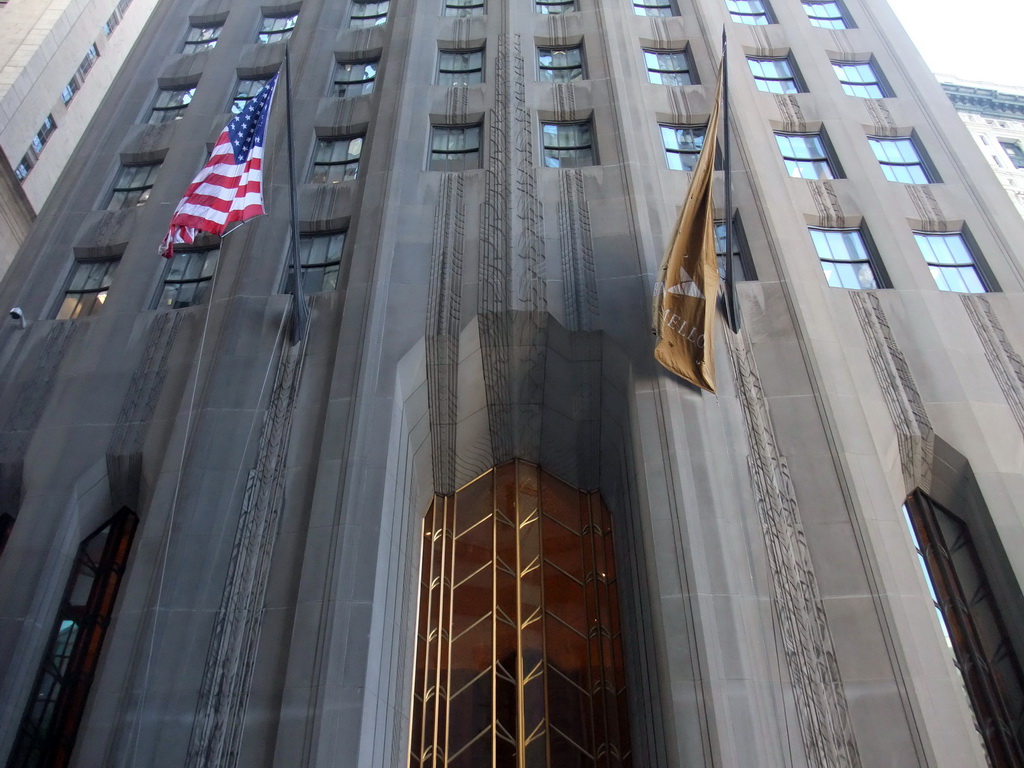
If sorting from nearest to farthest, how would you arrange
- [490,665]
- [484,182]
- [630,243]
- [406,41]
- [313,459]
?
[313,459]
[490,665]
[630,243]
[484,182]
[406,41]

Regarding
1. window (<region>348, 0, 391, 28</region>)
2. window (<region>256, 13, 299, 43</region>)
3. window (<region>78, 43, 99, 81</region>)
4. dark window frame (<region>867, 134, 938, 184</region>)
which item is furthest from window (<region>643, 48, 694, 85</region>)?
window (<region>78, 43, 99, 81</region>)

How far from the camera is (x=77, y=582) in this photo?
14.3m

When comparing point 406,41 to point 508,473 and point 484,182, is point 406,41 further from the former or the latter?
point 508,473

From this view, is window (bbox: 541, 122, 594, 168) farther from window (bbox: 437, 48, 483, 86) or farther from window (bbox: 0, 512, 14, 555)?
window (bbox: 0, 512, 14, 555)

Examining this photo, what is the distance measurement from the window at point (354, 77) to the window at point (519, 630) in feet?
42.1

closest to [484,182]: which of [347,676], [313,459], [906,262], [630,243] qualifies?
[630,243]

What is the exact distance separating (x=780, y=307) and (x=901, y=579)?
6.12m

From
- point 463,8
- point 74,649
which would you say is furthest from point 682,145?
point 74,649

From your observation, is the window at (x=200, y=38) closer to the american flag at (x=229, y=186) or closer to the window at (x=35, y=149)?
the window at (x=35, y=149)

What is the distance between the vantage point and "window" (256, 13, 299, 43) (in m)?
26.5

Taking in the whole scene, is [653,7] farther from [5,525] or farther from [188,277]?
[5,525]

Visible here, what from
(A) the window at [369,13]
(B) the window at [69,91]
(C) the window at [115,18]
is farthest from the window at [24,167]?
(A) the window at [369,13]

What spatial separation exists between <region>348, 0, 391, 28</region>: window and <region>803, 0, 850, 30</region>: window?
14.6 m

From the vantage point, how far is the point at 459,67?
23.5m
